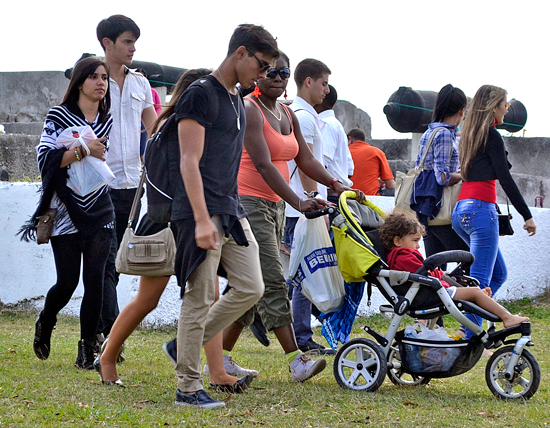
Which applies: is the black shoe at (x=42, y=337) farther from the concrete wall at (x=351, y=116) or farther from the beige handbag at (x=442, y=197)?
the concrete wall at (x=351, y=116)

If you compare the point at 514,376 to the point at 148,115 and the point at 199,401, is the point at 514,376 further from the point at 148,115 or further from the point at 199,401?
the point at 148,115

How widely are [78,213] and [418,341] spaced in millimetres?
2127

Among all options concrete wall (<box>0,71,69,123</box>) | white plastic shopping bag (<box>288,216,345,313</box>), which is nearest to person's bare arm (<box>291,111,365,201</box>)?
white plastic shopping bag (<box>288,216,345,313</box>)

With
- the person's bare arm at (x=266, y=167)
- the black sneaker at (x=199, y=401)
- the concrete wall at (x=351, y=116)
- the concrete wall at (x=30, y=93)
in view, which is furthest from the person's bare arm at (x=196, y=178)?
the concrete wall at (x=30, y=93)

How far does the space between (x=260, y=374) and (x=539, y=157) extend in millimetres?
10102

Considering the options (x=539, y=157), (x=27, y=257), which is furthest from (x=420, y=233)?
(x=539, y=157)

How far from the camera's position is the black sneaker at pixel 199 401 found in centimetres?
377

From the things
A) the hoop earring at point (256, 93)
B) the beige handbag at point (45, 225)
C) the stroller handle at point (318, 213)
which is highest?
the hoop earring at point (256, 93)

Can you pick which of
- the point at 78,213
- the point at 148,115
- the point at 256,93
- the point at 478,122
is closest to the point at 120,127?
the point at 148,115

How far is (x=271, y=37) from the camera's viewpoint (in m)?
3.86

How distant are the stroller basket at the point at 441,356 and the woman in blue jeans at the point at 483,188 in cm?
142

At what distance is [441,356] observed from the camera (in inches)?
169

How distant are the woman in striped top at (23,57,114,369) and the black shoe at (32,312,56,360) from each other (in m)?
0.03

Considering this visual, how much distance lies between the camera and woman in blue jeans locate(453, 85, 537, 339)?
18.3ft
